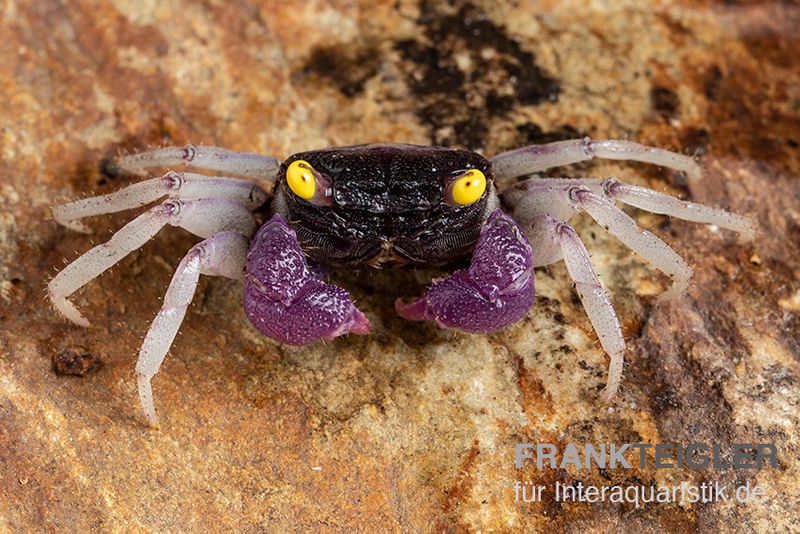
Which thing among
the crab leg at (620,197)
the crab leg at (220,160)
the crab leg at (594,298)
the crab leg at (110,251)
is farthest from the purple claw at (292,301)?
the crab leg at (620,197)

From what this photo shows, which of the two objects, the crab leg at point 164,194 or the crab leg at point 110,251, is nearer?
the crab leg at point 110,251

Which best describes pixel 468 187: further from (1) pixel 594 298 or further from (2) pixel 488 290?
(1) pixel 594 298

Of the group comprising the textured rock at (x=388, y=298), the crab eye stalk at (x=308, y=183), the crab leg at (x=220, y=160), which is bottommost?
the textured rock at (x=388, y=298)

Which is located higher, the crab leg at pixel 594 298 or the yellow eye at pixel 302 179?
the yellow eye at pixel 302 179

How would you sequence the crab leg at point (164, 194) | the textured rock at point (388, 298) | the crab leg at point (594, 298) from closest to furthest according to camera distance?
the textured rock at point (388, 298) < the crab leg at point (594, 298) < the crab leg at point (164, 194)

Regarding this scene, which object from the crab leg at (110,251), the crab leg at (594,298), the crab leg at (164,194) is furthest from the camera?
the crab leg at (164,194)

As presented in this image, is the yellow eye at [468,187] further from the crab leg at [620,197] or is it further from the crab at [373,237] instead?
the crab leg at [620,197]
